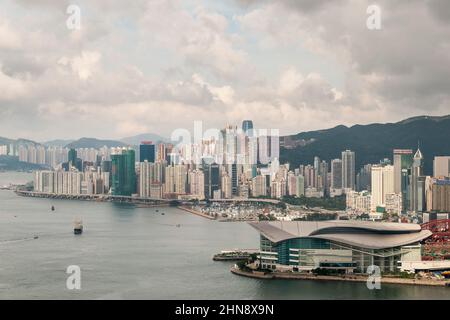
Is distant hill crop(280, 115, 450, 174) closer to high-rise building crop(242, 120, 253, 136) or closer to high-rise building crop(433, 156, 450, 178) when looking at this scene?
high-rise building crop(242, 120, 253, 136)

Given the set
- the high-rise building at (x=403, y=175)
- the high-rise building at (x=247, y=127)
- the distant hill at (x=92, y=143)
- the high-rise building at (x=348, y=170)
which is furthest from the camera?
the distant hill at (x=92, y=143)

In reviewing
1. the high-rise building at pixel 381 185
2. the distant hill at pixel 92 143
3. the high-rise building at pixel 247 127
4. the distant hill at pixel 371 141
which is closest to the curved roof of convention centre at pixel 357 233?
the high-rise building at pixel 381 185

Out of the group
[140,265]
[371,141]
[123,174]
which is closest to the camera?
[140,265]

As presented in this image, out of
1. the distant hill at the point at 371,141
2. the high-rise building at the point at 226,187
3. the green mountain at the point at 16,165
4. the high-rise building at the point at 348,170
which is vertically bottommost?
the high-rise building at the point at 226,187

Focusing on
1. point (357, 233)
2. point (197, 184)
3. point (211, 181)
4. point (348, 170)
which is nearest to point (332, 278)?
point (357, 233)

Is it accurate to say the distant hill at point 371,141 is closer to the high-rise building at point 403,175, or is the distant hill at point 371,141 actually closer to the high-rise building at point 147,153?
the high-rise building at point 147,153

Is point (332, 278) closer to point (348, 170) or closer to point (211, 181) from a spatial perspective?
point (211, 181)
